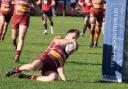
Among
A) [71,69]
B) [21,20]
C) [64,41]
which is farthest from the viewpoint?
[21,20]

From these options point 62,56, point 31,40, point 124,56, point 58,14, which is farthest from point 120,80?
point 58,14

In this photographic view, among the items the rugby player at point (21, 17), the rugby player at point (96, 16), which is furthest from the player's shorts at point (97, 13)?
the rugby player at point (21, 17)

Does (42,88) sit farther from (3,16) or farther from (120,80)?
(3,16)

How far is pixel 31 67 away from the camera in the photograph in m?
11.5

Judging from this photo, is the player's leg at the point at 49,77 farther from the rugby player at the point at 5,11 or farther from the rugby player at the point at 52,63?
the rugby player at the point at 5,11

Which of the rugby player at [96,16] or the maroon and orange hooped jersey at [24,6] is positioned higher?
the maroon and orange hooped jersey at [24,6]

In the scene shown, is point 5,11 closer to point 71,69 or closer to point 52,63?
point 71,69

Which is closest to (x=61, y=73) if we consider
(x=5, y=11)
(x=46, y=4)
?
(x=5, y=11)

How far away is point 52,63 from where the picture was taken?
38.2 feet

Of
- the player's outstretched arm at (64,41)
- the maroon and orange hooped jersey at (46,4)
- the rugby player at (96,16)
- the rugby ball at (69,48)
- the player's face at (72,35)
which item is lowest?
the maroon and orange hooped jersey at (46,4)

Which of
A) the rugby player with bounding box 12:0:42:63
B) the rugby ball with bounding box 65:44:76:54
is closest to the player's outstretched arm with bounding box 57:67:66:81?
the rugby ball with bounding box 65:44:76:54

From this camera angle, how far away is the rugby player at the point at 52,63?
11.6 meters

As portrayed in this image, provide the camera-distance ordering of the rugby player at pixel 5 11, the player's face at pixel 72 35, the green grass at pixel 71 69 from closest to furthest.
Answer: the green grass at pixel 71 69
the player's face at pixel 72 35
the rugby player at pixel 5 11

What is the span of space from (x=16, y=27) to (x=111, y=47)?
4.50 m
